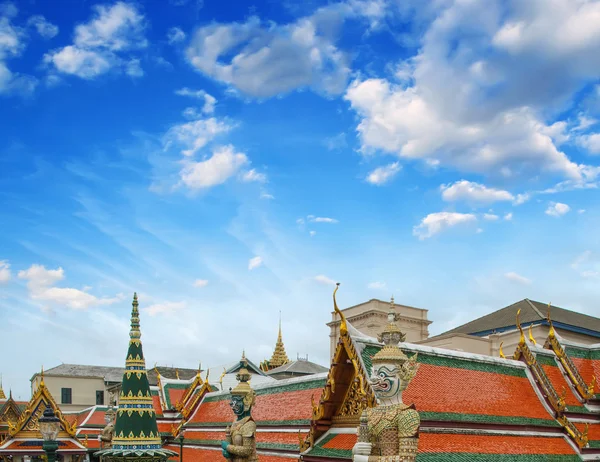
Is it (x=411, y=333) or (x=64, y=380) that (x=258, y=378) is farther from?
(x=64, y=380)

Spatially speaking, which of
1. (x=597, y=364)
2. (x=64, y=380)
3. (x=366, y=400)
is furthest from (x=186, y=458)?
(x=64, y=380)

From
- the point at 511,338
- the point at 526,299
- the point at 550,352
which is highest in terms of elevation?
the point at 526,299

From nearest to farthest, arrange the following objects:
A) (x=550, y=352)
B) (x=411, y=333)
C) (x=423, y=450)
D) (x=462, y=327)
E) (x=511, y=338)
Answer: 1. (x=423, y=450)
2. (x=550, y=352)
3. (x=511, y=338)
4. (x=462, y=327)
5. (x=411, y=333)

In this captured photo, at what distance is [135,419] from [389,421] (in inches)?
342

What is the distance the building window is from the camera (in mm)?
63500

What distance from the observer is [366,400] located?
16.6 m

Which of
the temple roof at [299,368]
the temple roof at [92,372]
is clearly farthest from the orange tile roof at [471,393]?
the temple roof at [92,372]

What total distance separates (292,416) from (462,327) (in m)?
32.8

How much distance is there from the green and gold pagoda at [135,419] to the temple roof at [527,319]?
31.7m

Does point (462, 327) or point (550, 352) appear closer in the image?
point (550, 352)

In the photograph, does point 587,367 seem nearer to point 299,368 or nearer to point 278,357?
point 299,368

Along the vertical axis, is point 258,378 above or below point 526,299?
below

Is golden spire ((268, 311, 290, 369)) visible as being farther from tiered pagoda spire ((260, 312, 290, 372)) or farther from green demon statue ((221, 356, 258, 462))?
green demon statue ((221, 356, 258, 462))

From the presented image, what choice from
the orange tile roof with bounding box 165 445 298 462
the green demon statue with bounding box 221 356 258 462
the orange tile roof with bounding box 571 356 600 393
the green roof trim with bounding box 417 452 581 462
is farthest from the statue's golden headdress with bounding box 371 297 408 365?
the orange tile roof with bounding box 165 445 298 462
